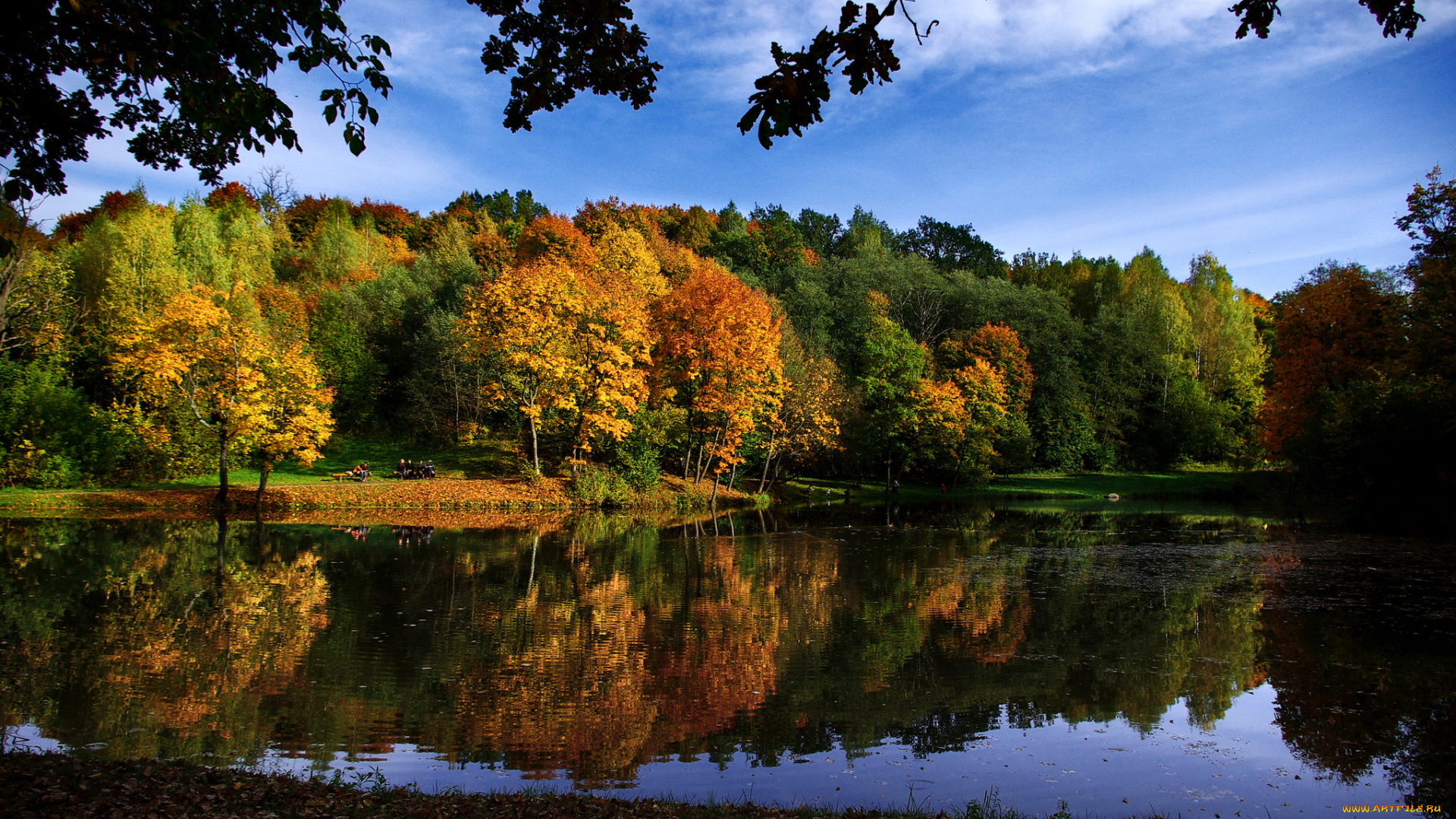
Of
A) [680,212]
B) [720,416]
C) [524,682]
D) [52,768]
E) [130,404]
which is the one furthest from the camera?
[680,212]

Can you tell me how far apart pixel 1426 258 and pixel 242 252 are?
64656mm

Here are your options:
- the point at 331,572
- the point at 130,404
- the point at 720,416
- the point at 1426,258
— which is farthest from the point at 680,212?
the point at 331,572

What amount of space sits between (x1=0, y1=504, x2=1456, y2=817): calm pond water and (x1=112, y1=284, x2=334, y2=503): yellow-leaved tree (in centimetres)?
926

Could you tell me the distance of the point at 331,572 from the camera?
17.8 m

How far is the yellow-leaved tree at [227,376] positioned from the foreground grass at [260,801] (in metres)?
26.3

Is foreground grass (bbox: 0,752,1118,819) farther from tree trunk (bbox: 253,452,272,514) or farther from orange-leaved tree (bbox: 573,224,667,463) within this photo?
orange-leaved tree (bbox: 573,224,667,463)

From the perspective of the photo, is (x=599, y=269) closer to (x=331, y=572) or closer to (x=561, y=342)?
(x=561, y=342)

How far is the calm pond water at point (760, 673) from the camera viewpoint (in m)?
7.60

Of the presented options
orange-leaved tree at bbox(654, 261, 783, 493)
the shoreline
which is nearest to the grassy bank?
orange-leaved tree at bbox(654, 261, 783, 493)

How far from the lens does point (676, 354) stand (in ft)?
128

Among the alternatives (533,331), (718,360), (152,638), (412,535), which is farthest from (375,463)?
(152,638)

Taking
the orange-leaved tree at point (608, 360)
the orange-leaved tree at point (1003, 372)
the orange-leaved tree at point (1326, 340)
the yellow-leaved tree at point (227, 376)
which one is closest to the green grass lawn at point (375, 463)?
the yellow-leaved tree at point (227, 376)

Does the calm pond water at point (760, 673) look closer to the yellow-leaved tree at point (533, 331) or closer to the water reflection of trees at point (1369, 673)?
the water reflection of trees at point (1369, 673)

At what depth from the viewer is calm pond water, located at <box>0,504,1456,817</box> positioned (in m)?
7.60
